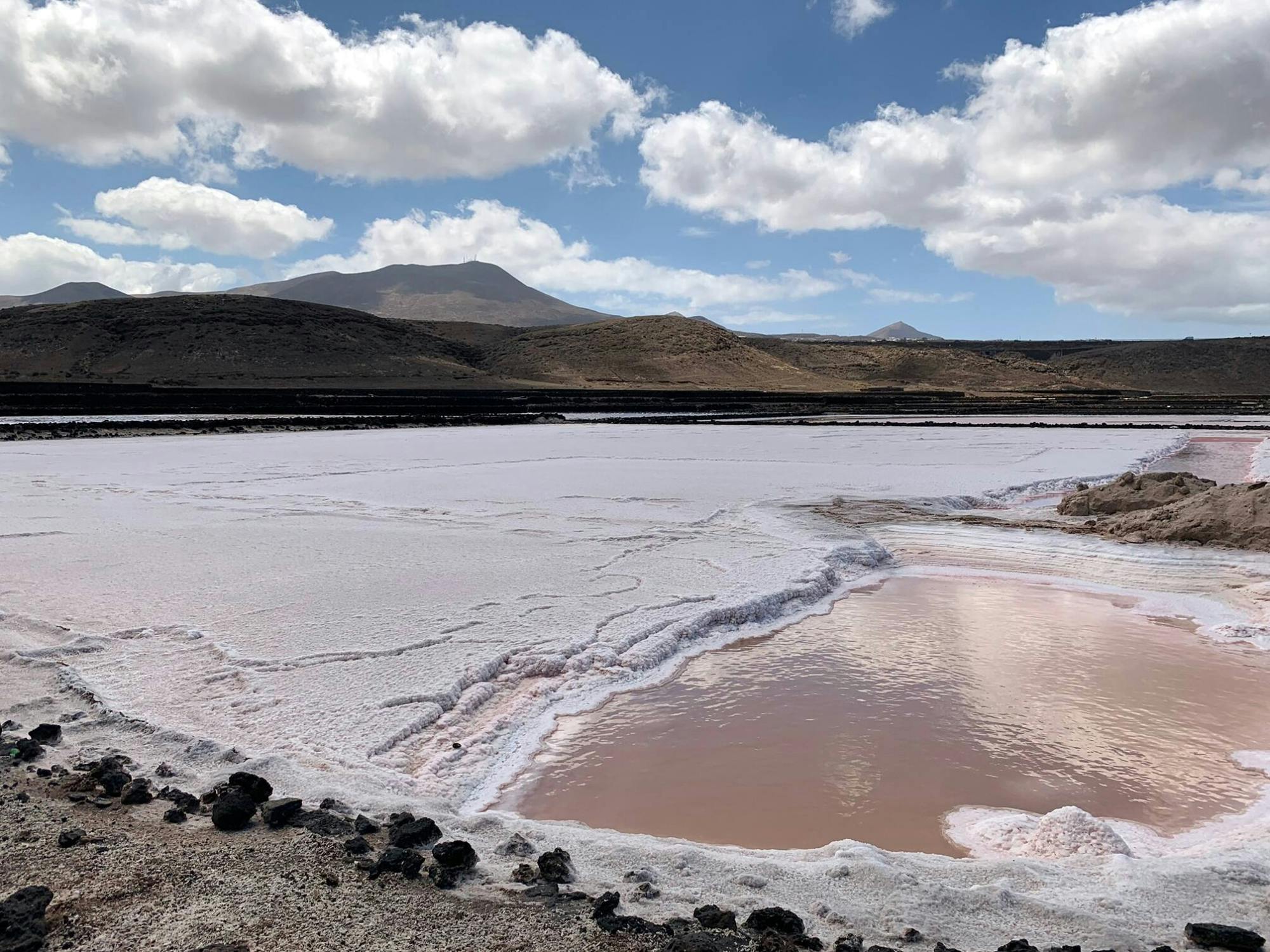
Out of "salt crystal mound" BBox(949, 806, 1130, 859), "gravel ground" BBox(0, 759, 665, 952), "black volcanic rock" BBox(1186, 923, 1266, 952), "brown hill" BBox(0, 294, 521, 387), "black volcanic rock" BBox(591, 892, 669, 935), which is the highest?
"brown hill" BBox(0, 294, 521, 387)

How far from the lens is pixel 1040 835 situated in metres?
3.86

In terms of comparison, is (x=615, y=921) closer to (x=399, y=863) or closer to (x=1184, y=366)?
(x=399, y=863)

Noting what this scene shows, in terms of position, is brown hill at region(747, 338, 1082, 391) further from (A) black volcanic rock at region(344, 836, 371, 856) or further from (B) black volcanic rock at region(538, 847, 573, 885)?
(A) black volcanic rock at region(344, 836, 371, 856)

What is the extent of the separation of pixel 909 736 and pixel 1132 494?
29.7 feet

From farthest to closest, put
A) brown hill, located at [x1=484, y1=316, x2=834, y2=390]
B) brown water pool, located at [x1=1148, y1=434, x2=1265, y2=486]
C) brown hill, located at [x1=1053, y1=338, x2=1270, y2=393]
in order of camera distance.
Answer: brown hill, located at [x1=1053, y1=338, x2=1270, y2=393]
brown hill, located at [x1=484, y1=316, x2=834, y2=390]
brown water pool, located at [x1=1148, y1=434, x2=1265, y2=486]

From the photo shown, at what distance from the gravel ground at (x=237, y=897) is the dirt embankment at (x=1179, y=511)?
9.57 meters

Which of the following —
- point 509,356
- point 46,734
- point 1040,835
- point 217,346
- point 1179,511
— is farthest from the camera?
point 509,356

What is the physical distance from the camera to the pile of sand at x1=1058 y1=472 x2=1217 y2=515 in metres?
12.0

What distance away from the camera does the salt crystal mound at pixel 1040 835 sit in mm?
3729

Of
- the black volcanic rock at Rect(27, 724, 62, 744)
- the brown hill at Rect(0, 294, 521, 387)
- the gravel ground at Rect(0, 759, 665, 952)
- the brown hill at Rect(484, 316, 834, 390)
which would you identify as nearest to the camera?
the gravel ground at Rect(0, 759, 665, 952)

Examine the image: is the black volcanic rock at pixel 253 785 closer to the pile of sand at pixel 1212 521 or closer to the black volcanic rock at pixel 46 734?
the black volcanic rock at pixel 46 734

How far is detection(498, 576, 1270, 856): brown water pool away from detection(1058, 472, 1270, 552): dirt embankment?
3.21m

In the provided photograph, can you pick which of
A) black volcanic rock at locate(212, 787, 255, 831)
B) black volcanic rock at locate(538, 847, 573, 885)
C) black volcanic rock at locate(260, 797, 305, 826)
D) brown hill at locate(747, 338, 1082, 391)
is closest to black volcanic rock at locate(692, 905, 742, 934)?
black volcanic rock at locate(538, 847, 573, 885)

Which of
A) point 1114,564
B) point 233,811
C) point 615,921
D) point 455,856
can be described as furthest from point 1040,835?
point 1114,564
